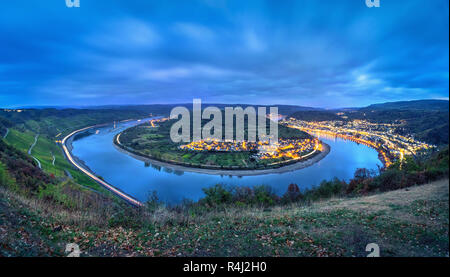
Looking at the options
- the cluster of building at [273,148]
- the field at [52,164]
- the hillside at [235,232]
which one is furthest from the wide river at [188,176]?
the hillside at [235,232]

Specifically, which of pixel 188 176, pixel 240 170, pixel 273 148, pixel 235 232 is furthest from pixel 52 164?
pixel 273 148

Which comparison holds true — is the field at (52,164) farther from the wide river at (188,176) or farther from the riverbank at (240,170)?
the riverbank at (240,170)

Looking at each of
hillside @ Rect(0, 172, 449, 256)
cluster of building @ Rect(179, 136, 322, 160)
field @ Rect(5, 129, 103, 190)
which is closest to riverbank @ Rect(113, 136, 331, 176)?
cluster of building @ Rect(179, 136, 322, 160)

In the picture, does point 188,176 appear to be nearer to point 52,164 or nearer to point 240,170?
point 240,170

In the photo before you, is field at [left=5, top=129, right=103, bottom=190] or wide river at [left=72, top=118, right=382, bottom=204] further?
wide river at [left=72, top=118, right=382, bottom=204]

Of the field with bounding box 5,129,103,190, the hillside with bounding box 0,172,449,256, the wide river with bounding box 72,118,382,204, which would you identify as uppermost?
the hillside with bounding box 0,172,449,256

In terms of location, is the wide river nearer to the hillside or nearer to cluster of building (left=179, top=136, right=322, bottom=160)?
cluster of building (left=179, top=136, right=322, bottom=160)

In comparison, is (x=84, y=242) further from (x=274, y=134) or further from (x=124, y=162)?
(x=274, y=134)
